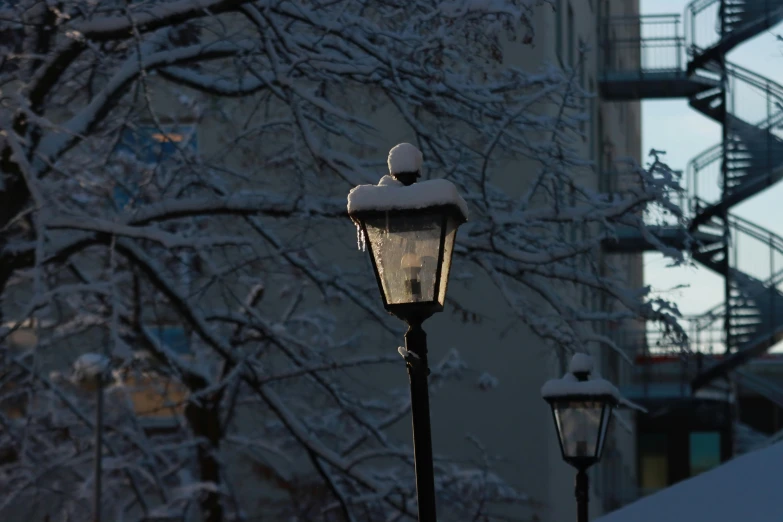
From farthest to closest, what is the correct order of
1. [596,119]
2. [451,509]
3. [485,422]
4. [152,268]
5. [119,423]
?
[596,119] < [485,422] < [119,423] < [451,509] < [152,268]

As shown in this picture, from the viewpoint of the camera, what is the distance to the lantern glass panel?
31.5ft

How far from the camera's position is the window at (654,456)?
47344 mm

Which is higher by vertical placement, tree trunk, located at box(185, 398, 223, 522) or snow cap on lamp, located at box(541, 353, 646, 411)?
snow cap on lamp, located at box(541, 353, 646, 411)

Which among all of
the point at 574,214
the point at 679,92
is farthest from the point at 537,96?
the point at 679,92

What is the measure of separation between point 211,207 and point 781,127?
602 inches

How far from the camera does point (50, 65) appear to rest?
10.9m

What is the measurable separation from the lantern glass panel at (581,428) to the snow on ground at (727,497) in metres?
1.21

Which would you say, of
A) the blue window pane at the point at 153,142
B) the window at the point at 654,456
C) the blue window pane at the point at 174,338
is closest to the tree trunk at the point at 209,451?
the blue window pane at the point at 153,142

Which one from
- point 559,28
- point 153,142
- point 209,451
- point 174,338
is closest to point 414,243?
point 153,142

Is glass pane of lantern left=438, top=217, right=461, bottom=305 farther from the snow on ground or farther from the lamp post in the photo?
the snow on ground

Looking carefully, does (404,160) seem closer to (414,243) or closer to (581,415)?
(414,243)

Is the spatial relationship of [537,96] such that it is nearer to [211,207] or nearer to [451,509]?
[211,207]

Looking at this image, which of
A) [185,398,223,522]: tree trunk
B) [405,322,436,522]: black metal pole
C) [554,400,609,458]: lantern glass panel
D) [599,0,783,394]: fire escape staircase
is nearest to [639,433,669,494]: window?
[599,0,783,394]: fire escape staircase

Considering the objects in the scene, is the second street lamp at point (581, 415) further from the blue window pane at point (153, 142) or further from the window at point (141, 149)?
the window at point (141, 149)
